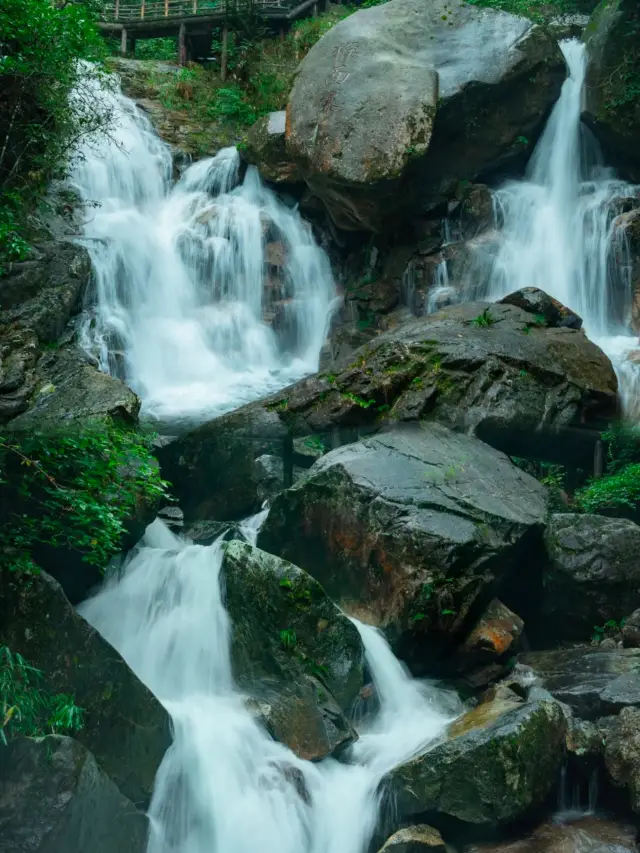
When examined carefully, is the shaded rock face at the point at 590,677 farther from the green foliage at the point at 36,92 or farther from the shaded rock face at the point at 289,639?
the green foliage at the point at 36,92

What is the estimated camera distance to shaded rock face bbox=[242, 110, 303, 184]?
15172mm

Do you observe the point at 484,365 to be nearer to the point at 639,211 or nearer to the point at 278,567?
the point at 278,567

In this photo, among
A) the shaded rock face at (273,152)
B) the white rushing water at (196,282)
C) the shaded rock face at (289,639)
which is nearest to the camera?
the shaded rock face at (289,639)

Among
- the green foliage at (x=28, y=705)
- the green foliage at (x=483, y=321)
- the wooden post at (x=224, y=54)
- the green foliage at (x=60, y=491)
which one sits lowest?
the green foliage at (x=28, y=705)

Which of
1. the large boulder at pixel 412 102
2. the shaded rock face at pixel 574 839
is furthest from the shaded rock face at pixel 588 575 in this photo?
the large boulder at pixel 412 102

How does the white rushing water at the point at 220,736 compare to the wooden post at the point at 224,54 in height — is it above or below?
below

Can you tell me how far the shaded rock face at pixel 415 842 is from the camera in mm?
4762

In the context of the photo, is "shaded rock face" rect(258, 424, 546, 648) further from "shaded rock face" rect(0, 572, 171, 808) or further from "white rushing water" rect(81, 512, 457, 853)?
"shaded rock face" rect(0, 572, 171, 808)

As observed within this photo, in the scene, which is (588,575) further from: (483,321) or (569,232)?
(569,232)

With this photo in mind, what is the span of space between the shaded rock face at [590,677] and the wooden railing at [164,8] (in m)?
21.1

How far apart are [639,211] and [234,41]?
13764mm

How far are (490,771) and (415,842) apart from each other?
62cm

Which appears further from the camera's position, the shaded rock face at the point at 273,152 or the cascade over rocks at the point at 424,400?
the shaded rock face at the point at 273,152

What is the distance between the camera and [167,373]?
1259cm
